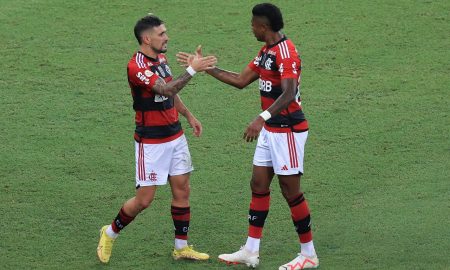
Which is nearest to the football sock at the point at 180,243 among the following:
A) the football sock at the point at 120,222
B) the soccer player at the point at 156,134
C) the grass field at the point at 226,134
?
the soccer player at the point at 156,134

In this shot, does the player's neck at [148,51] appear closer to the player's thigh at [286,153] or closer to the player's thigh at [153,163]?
the player's thigh at [153,163]

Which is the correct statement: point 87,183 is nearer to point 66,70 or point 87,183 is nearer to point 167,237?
point 167,237

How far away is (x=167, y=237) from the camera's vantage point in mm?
9789

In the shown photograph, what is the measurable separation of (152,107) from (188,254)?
149 cm

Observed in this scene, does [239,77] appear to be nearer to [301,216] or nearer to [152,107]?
[152,107]

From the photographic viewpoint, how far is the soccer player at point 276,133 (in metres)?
8.61

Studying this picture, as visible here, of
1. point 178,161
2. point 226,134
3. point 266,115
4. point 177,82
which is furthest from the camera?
point 226,134

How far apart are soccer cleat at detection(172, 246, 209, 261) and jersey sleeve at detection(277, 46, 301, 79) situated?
198 cm

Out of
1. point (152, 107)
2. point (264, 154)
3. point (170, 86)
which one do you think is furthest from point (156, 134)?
point (264, 154)

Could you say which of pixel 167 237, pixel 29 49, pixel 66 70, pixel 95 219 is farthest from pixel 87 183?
pixel 29 49

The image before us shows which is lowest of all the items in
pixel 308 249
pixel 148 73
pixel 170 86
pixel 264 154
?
pixel 308 249

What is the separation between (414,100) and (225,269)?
505cm

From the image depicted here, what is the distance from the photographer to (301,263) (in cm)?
900

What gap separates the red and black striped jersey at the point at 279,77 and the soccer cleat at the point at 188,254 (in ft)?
4.68
